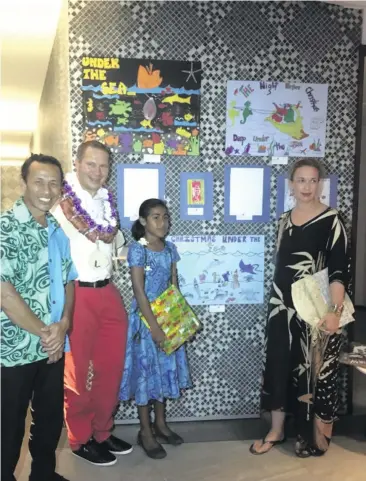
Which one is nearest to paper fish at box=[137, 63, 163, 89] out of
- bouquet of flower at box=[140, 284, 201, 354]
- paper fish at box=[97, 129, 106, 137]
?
paper fish at box=[97, 129, 106, 137]

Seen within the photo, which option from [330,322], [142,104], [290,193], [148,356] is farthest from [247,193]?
[148,356]

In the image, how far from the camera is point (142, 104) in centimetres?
283

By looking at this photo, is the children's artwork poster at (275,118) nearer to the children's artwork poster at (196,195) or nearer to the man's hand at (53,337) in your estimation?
the children's artwork poster at (196,195)

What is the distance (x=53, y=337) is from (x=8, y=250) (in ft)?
1.31

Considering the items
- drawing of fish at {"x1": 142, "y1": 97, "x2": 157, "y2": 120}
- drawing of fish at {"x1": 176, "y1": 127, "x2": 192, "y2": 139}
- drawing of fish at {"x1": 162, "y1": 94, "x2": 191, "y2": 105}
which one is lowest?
drawing of fish at {"x1": 176, "y1": 127, "x2": 192, "y2": 139}

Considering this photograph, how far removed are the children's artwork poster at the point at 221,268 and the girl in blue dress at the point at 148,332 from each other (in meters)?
0.28

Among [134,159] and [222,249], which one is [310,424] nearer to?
[222,249]

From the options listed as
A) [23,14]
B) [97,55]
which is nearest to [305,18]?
[97,55]

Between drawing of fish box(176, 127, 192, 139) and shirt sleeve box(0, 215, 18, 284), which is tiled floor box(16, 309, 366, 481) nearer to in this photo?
shirt sleeve box(0, 215, 18, 284)

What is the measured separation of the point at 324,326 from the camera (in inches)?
101

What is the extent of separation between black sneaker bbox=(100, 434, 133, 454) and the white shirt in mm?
916

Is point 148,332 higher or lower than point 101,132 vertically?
lower

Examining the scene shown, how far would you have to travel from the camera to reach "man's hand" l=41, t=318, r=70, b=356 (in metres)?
1.93

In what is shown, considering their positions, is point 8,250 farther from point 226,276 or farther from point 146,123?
point 226,276
